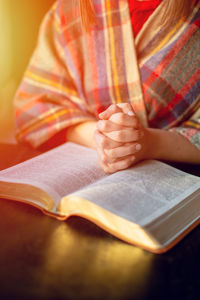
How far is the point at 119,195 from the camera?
1.86 feet

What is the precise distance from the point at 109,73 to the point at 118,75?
0.09 feet

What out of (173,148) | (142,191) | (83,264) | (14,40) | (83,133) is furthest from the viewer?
(14,40)

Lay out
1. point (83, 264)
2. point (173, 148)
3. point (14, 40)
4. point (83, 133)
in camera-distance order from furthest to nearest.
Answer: point (14, 40)
point (83, 133)
point (173, 148)
point (83, 264)

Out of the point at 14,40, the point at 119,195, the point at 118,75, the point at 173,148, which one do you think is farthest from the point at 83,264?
the point at 14,40

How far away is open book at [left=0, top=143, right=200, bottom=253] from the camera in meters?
0.51

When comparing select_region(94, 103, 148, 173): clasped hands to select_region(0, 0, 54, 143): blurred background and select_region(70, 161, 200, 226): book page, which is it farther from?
select_region(0, 0, 54, 143): blurred background

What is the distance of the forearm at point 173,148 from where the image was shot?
0.80 metres

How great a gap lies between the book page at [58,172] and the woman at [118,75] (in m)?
0.06

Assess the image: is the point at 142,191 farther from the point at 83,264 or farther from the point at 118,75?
the point at 118,75

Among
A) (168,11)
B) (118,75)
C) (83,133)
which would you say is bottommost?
(83,133)

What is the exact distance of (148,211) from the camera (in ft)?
1.74

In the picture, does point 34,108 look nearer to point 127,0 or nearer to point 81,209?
point 127,0

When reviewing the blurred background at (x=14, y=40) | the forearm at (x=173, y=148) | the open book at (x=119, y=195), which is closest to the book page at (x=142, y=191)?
the open book at (x=119, y=195)

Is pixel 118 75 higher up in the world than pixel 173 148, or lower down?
higher up
